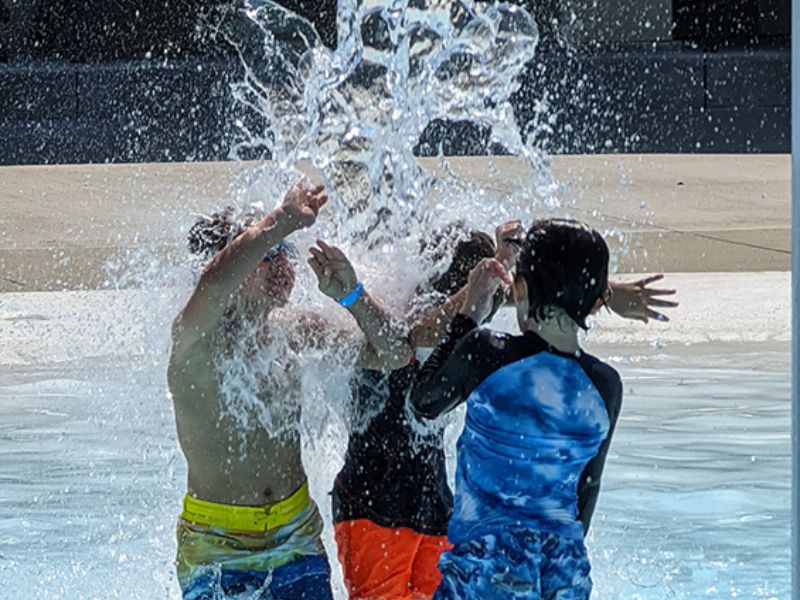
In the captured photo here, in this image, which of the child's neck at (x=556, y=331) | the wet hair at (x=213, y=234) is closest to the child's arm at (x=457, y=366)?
the child's neck at (x=556, y=331)

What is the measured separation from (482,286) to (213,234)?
661mm

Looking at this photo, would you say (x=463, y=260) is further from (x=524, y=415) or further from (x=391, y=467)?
(x=524, y=415)

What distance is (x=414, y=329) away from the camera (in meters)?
3.61

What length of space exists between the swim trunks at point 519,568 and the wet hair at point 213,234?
3.08ft

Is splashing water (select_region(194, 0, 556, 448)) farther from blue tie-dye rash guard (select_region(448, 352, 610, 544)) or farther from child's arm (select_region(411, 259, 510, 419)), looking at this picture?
blue tie-dye rash guard (select_region(448, 352, 610, 544))

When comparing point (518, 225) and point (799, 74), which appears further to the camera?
point (518, 225)

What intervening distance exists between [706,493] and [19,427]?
9.52 ft

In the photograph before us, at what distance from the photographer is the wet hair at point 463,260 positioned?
3783 mm

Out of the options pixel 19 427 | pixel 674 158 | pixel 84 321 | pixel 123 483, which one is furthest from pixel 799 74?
pixel 674 158

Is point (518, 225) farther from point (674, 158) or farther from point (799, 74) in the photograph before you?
point (674, 158)

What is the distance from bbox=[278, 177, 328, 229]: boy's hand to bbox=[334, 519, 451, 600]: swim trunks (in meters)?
0.84

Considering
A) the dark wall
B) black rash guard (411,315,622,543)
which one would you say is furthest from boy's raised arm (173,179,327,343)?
the dark wall

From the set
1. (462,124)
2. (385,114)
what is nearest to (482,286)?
(385,114)

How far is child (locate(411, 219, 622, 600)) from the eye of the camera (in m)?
3.06
